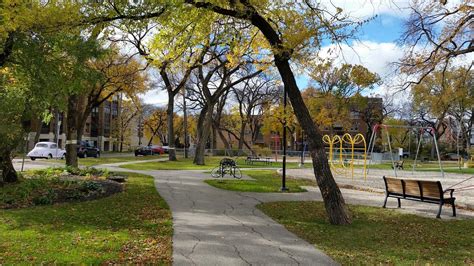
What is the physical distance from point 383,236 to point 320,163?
1.94 m

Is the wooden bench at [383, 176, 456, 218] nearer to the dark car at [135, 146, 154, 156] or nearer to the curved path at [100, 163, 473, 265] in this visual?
the curved path at [100, 163, 473, 265]

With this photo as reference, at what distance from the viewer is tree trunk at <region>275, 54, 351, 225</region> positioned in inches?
342

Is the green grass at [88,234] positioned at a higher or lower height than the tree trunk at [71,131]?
lower

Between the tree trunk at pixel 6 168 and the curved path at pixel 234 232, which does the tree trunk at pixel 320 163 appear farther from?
the tree trunk at pixel 6 168

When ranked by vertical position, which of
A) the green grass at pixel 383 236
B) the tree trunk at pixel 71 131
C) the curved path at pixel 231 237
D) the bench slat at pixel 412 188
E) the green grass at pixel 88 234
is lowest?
the green grass at pixel 383 236

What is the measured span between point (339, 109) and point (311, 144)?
4917 cm

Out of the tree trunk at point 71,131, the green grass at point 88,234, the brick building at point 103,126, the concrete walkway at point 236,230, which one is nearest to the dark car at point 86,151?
the tree trunk at point 71,131

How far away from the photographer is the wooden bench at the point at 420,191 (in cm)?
1027

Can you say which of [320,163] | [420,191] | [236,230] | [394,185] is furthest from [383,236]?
[394,185]

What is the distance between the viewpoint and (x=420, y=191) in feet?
35.5

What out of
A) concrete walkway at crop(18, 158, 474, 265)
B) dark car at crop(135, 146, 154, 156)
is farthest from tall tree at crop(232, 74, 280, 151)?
concrete walkway at crop(18, 158, 474, 265)

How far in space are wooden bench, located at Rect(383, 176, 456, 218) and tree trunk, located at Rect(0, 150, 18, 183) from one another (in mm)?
10770

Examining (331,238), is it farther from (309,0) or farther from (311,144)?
(309,0)

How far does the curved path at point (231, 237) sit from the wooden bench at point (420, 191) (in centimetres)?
379
